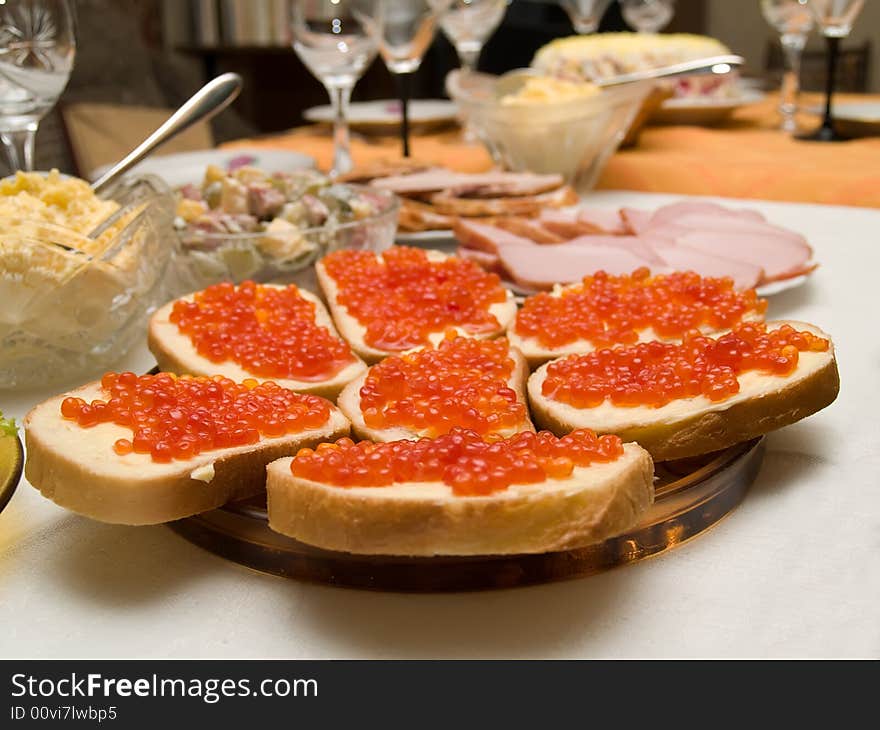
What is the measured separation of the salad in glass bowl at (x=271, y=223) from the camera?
1.61 meters

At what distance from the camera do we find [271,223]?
168cm

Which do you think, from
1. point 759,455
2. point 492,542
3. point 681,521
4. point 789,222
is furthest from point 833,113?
point 492,542

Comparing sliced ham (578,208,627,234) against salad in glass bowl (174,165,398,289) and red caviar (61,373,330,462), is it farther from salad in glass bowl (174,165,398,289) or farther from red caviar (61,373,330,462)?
red caviar (61,373,330,462)

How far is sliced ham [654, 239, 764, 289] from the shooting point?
157cm

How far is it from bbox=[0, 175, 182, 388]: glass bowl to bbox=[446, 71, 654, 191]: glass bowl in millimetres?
1101

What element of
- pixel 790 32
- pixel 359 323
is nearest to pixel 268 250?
pixel 359 323

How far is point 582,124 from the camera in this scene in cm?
234

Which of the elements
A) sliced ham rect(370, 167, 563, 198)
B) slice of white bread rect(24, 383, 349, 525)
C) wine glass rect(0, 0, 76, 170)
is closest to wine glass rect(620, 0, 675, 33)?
sliced ham rect(370, 167, 563, 198)

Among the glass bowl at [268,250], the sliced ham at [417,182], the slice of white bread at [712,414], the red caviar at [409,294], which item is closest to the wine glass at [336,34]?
the sliced ham at [417,182]

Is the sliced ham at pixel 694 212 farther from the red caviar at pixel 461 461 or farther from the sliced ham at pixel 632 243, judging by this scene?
the red caviar at pixel 461 461

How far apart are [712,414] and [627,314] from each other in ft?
1.14

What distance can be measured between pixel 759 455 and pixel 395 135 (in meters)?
2.36

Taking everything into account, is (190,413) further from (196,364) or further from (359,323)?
(359,323)
